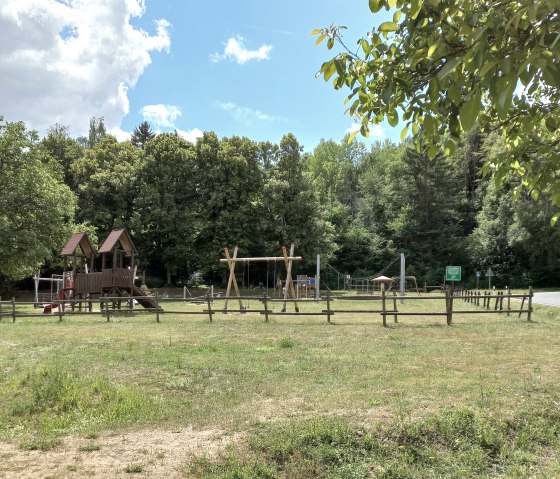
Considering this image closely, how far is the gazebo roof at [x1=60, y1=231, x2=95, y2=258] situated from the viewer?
25.2 meters

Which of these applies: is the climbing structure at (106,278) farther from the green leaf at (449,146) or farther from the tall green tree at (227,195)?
the green leaf at (449,146)

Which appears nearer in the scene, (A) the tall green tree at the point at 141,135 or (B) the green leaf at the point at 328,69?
(B) the green leaf at the point at 328,69

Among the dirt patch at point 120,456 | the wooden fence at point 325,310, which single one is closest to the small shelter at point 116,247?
the wooden fence at point 325,310

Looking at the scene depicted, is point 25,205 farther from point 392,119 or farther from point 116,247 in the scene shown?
point 392,119

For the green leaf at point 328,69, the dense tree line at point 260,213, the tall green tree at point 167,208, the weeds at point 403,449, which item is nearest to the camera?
the green leaf at point 328,69

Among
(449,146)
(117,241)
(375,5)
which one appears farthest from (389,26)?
(117,241)

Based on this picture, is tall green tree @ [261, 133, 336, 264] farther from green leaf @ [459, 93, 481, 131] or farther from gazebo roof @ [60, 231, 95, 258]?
green leaf @ [459, 93, 481, 131]

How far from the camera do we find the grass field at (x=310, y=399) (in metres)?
4.69

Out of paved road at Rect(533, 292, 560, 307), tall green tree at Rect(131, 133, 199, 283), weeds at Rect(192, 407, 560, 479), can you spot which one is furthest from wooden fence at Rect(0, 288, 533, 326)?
tall green tree at Rect(131, 133, 199, 283)

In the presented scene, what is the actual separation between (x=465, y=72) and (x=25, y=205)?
28812mm

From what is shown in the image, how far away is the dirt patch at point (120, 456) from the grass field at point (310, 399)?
6 centimetres

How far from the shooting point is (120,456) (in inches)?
193

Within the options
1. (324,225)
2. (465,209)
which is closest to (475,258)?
(465,209)

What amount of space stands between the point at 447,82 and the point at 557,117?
175 centimetres
